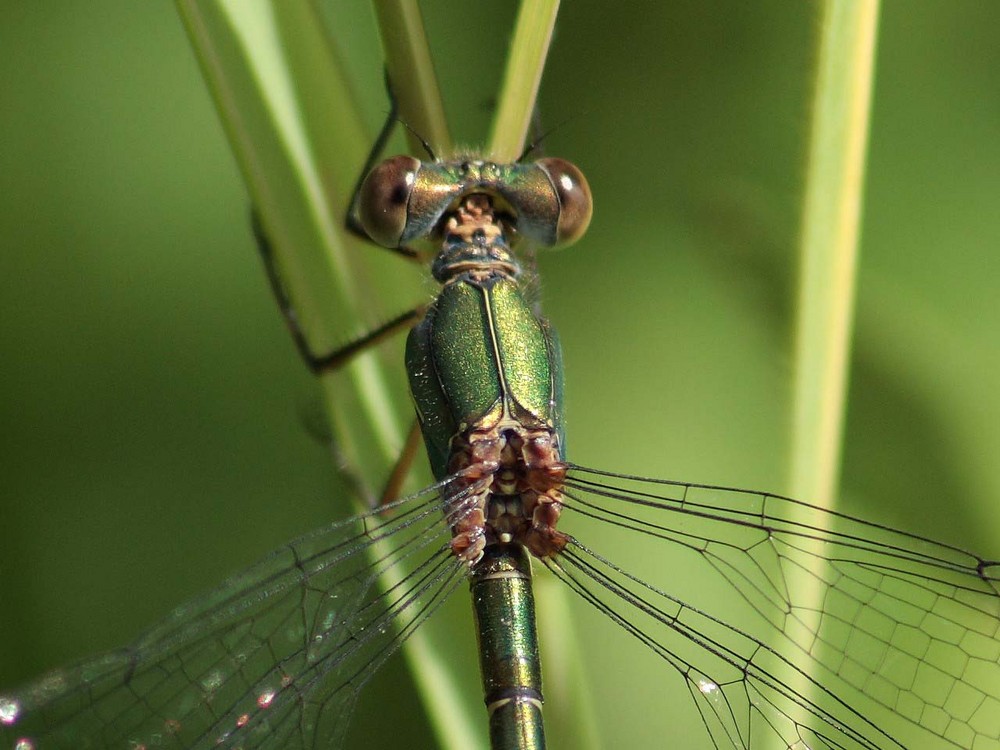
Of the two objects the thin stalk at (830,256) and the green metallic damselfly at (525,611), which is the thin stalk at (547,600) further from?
the thin stalk at (830,256)

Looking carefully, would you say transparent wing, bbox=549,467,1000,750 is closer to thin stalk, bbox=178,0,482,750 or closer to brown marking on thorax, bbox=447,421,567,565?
brown marking on thorax, bbox=447,421,567,565

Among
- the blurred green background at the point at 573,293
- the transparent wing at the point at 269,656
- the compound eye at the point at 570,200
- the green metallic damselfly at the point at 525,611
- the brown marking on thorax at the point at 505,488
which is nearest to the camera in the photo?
the transparent wing at the point at 269,656

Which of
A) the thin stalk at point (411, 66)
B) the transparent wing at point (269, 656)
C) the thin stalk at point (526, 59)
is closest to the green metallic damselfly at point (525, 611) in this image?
the transparent wing at point (269, 656)

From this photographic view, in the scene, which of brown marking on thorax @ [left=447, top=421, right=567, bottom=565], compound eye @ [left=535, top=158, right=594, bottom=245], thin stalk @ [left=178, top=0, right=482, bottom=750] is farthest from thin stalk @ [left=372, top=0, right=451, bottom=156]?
brown marking on thorax @ [left=447, top=421, right=567, bottom=565]

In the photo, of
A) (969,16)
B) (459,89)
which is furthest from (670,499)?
(969,16)

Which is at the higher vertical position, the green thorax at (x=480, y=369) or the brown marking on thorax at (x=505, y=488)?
the green thorax at (x=480, y=369)

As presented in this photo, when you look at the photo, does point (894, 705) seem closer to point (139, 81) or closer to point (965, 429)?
point (965, 429)

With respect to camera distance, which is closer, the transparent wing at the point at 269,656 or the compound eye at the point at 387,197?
the transparent wing at the point at 269,656
